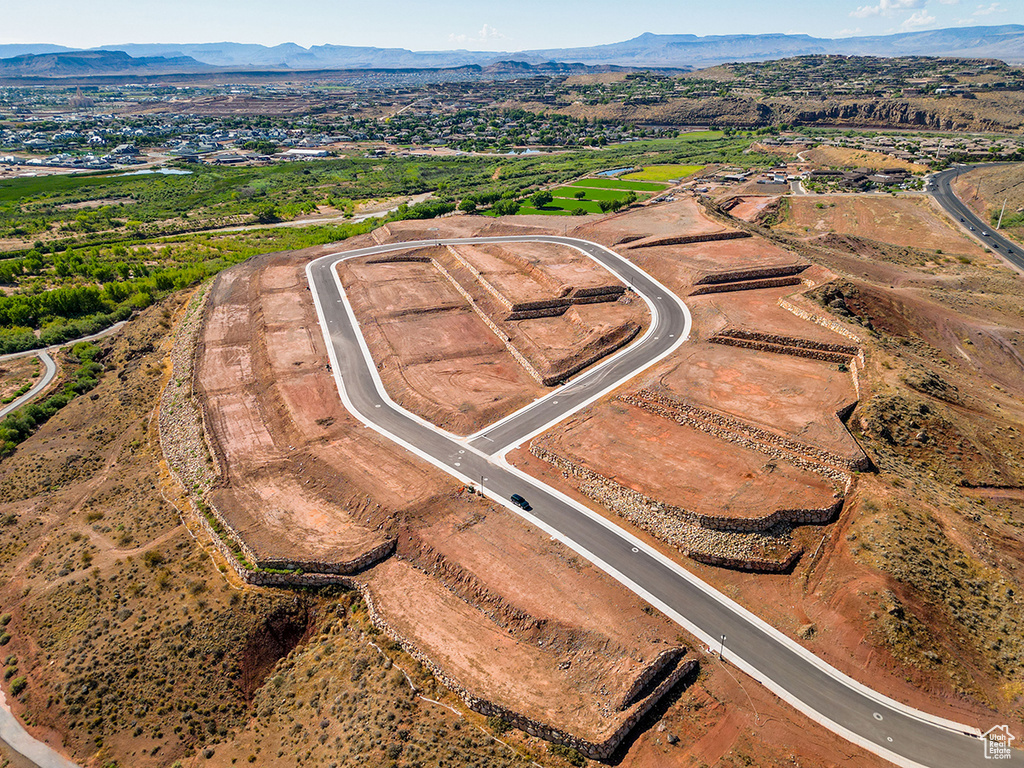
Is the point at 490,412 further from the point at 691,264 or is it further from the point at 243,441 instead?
the point at 691,264

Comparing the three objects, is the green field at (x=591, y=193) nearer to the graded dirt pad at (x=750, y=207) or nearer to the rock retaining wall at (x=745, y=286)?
the graded dirt pad at (x=750, y=207)

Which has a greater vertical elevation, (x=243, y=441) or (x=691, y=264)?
(x=691, y=264)

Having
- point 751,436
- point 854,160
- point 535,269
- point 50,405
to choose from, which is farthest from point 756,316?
A: point 854,160

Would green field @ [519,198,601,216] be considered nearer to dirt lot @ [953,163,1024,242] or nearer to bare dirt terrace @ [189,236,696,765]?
bare dirt terrace @ [189,236,696,765]

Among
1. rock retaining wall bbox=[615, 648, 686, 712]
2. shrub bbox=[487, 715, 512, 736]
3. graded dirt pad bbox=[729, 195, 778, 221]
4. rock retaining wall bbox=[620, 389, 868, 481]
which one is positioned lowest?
shrub bbox=[487, 715, 512, 736]

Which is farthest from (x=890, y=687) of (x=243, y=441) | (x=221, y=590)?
(x=243, y=441)

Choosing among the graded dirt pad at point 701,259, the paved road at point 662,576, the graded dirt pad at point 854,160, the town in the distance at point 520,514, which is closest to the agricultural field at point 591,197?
the town in the distance at point 520,514

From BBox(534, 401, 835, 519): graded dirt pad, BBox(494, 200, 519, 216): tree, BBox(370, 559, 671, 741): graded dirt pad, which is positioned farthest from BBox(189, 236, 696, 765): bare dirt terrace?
BBox(494, 200, 519, 216): tree
